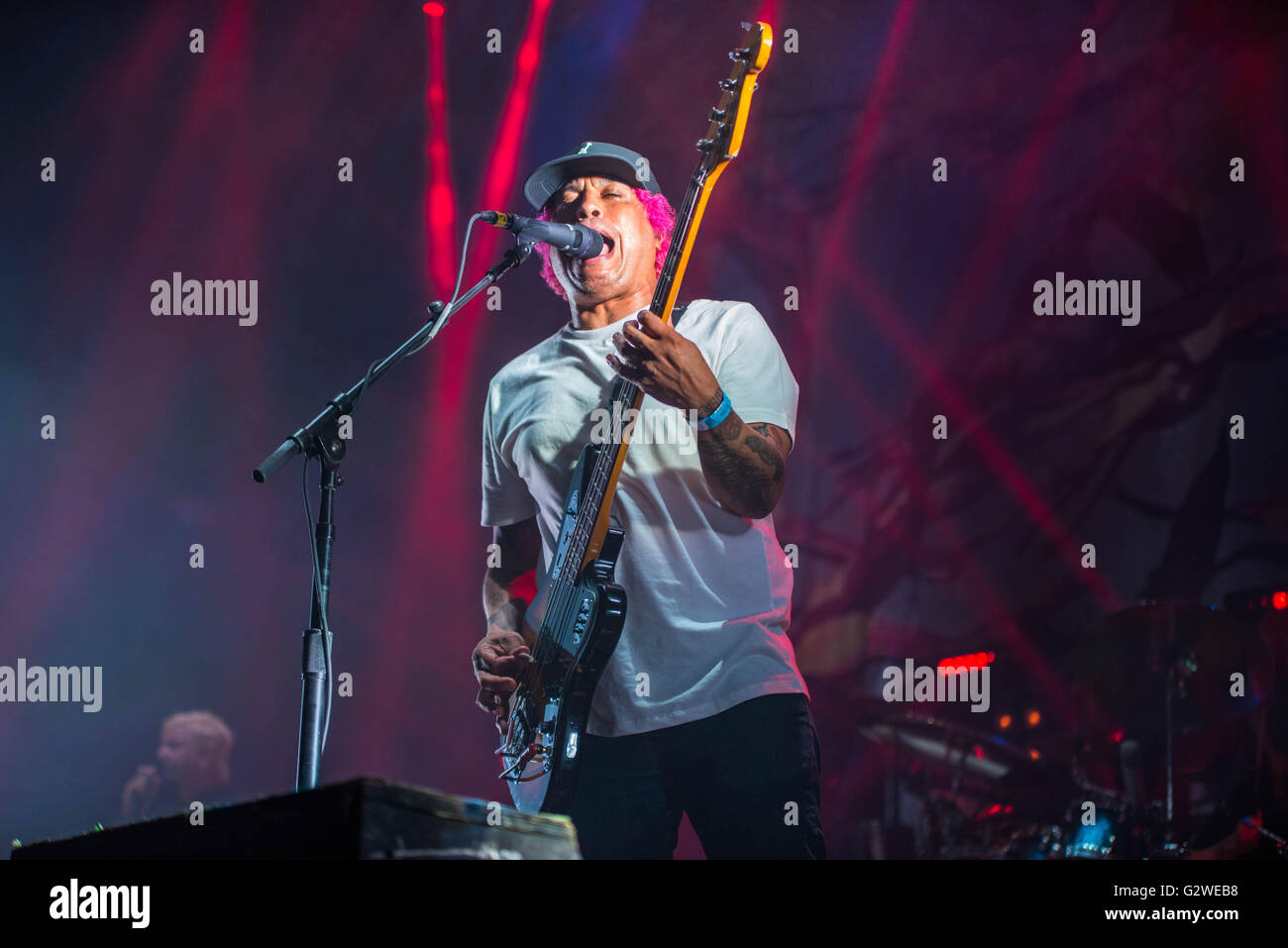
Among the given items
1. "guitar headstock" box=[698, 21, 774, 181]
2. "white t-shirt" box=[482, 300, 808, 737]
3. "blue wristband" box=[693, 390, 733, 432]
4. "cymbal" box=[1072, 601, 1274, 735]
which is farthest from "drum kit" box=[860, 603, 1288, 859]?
"guitar headstock" box=[698, 21, 774, 181]

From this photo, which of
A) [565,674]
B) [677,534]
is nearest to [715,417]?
[677,534]

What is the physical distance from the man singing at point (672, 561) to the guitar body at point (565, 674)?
0.08 metres

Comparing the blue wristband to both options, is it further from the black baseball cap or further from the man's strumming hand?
the black baseball cap

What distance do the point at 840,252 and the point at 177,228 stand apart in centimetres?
223

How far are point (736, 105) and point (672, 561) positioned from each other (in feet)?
3.57

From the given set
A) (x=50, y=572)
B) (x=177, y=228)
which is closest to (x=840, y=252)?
(x=177, y=228)

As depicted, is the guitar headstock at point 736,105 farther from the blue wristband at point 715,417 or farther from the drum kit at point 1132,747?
the drum kit at point 1132,747

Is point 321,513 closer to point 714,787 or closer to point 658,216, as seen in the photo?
point 714,787

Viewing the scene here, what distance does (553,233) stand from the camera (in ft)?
7.93

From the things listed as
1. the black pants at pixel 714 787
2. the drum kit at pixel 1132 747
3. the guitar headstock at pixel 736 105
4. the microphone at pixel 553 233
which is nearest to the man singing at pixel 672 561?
the black pants at pixel 714 787

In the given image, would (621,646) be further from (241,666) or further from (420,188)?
(420,188)

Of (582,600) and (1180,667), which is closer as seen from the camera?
(582,600)

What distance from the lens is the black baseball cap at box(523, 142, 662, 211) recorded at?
3.01m

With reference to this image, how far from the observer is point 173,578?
365 centimetres
